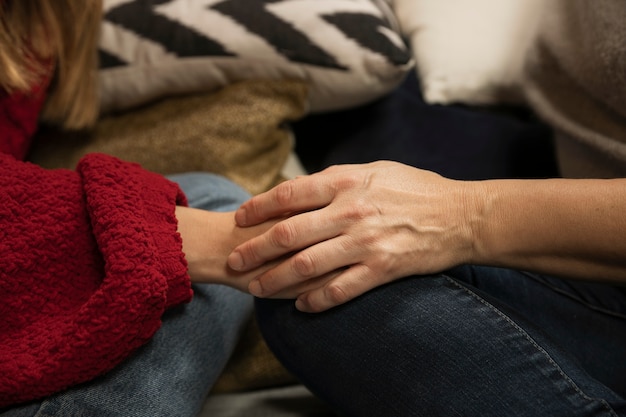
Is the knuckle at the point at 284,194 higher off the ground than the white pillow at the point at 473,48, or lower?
lower

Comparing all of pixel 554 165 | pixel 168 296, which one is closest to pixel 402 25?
pixel 554 165

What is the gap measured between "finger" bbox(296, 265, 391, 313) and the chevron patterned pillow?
0.41 meters

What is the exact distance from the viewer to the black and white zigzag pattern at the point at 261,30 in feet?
3.05

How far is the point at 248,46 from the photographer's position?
3.06ft

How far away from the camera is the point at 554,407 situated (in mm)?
587

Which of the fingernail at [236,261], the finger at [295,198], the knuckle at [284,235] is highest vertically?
the finger at [295,198]

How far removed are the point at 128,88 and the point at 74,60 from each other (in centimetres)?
9

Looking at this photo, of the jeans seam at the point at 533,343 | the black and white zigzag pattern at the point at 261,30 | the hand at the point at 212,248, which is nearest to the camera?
the jeans seam at the point at 533,343

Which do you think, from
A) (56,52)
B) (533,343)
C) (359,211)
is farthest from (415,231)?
(56,52)

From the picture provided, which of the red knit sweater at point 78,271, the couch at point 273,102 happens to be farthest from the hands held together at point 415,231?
the couch at point 273,102

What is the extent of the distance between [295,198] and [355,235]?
0.27 feet

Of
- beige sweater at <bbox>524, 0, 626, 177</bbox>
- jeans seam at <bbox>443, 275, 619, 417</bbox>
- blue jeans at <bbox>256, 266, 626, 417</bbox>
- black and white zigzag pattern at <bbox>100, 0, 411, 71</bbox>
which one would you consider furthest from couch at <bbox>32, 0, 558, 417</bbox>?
jeans seam at <bbox>443, 275, 619, 417</bbox>

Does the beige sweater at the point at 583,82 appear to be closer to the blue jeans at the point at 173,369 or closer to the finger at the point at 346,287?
the finger at the point at 346,287

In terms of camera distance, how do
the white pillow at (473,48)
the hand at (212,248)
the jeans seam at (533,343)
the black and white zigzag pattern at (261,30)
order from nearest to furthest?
the jeans seam at (533,343) → the hand at (212,248) → the black and white zigzag pattern at (261,30) → the white pillow at (473,48)
